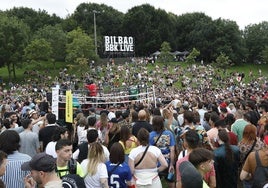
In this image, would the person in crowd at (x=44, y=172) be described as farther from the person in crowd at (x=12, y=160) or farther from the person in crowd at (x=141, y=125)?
the person in crowd at (x=141, y=125)

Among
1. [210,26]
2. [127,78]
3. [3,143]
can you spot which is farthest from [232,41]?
[3,143]

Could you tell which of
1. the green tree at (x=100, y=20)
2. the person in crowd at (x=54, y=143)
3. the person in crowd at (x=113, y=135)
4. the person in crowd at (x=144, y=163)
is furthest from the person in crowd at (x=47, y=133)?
the green tree at (x=100, y=20)

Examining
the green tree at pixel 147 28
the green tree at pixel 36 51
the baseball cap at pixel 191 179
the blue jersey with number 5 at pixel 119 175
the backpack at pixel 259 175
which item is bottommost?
the blue jersey with number 5 at pixel 119 175

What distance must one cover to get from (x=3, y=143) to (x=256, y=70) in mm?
74204

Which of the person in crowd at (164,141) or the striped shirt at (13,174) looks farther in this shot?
the person in crowd at (164,141)

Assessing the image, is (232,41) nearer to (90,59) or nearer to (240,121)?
(90,59)

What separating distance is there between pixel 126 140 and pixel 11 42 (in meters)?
51.9

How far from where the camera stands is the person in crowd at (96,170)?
534cm

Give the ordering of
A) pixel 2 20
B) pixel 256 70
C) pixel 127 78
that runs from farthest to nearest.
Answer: pixel 256 70 → pixel 2 20 → pixel 127 78

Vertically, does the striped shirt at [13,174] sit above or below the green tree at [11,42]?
below

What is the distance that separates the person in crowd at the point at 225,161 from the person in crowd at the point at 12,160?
3.04 meters

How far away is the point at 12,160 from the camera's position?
4988 mm

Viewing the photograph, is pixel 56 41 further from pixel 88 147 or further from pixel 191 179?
pixel 191 179

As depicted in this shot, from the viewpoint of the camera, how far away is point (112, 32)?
8375 cm
